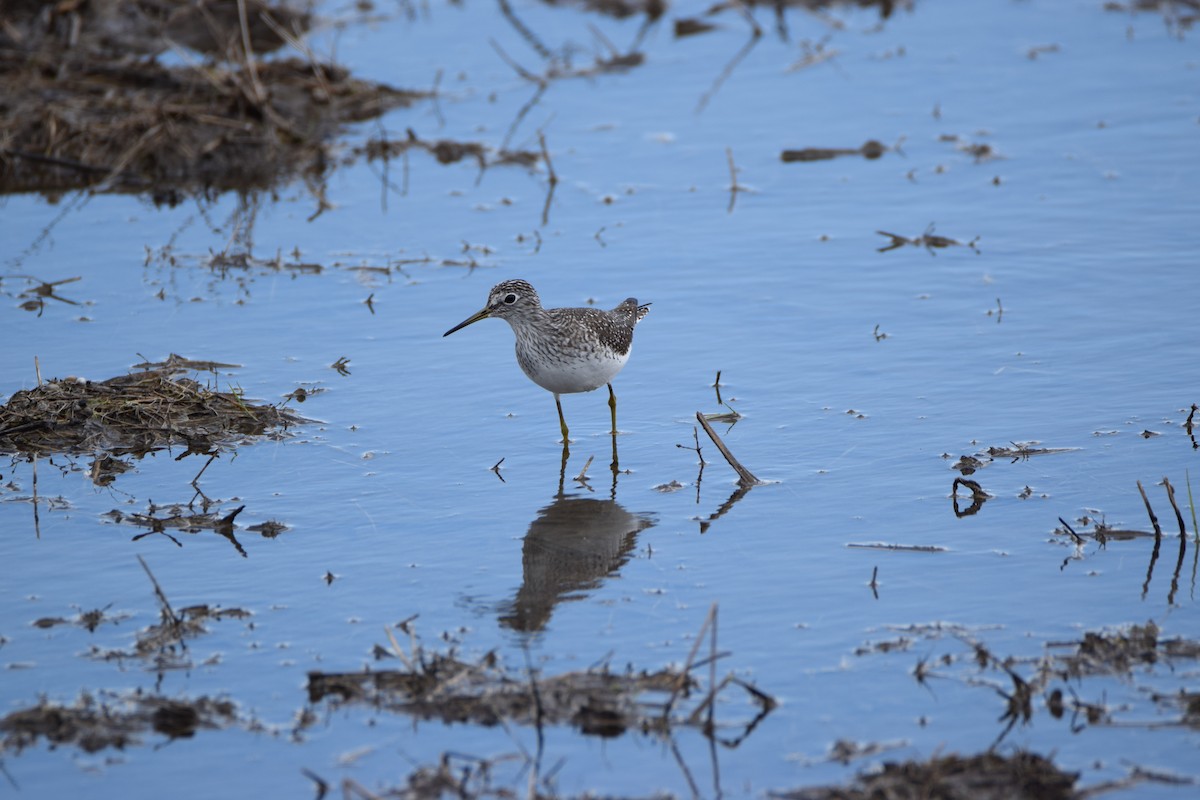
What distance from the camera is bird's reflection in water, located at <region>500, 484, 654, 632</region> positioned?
723 cm

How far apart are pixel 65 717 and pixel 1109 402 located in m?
6.71

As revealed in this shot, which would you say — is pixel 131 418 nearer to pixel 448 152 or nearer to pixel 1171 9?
pixel 448 152

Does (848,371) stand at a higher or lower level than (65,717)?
higher

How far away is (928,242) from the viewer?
41.0 ft

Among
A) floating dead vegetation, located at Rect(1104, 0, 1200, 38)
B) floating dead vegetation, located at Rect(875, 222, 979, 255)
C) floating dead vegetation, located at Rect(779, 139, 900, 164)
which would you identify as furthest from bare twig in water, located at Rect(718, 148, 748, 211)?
floating dead vegetation, located at Rect(1104, 0, 1200, 38)

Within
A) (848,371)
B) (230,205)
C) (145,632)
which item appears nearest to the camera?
(145,632)

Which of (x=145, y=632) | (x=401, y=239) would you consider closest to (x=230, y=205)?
(x=401, y=239)

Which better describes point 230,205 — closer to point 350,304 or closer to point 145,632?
point 350,304

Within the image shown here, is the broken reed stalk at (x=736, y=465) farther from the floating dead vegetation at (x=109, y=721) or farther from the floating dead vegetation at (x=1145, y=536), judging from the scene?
the floating dead vegetation at (x=109, y=721)

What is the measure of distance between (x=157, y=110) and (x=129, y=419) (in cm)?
645

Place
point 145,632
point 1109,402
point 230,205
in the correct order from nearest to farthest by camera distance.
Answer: point 145,632
point 1109,402
point 230,205

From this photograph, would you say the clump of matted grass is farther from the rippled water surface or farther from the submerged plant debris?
the submerged plant debris

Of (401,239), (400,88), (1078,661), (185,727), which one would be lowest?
(185,727)

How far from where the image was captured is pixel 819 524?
7996 millimetres
